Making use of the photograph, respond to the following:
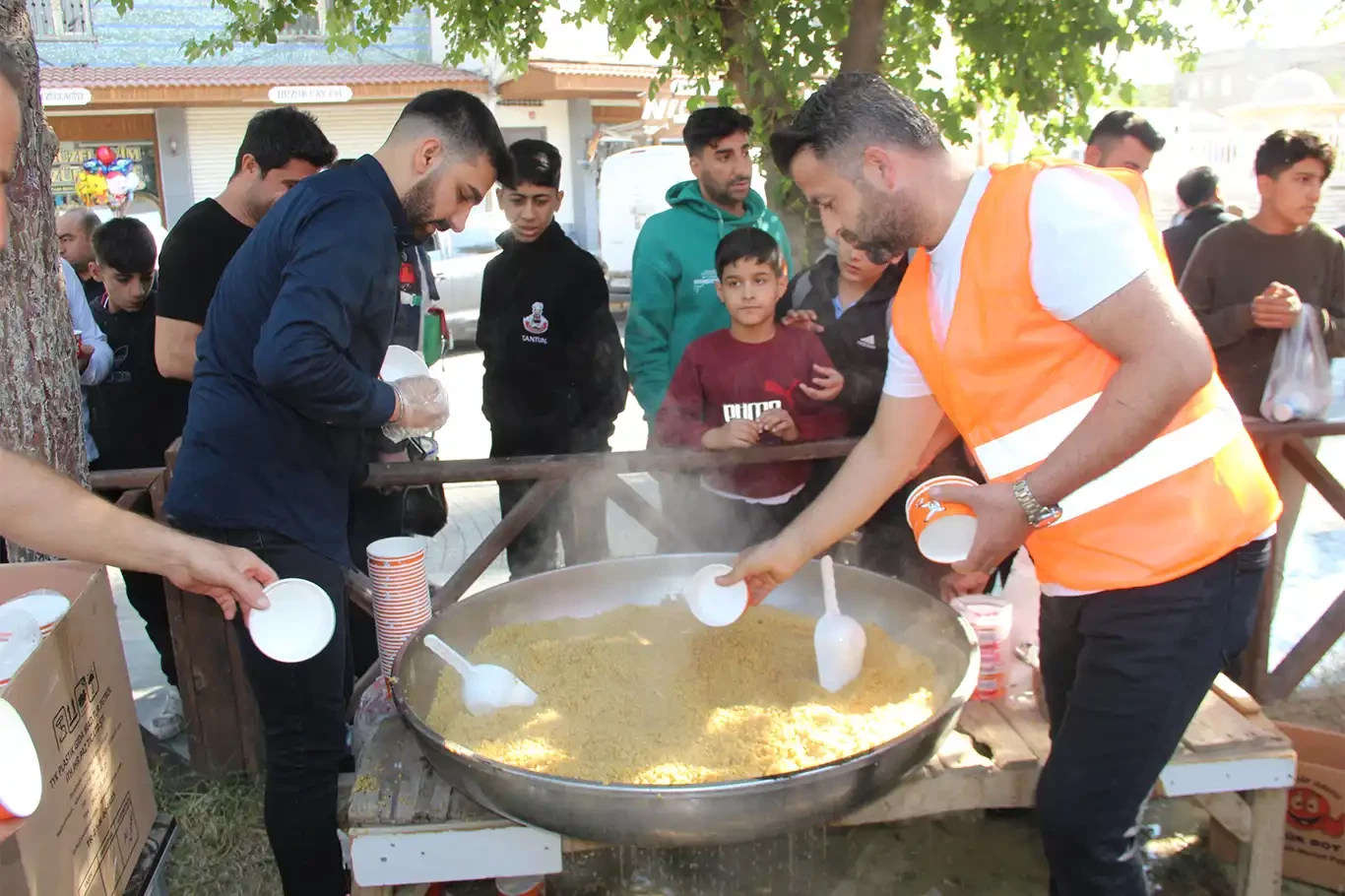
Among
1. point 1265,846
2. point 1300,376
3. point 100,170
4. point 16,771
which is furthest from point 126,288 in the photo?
point 100,170

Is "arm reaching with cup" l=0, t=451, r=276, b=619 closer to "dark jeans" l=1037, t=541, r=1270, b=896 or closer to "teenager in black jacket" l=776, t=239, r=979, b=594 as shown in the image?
"dark jeans" l=1037, t=541, r=1270, b=896

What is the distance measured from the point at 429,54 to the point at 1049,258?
66.8 ft

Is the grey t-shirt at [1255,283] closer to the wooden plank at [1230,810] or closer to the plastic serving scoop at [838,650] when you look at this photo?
the wooden plank at [1230,810]

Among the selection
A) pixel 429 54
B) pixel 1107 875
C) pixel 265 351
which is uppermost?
pixel 429 54

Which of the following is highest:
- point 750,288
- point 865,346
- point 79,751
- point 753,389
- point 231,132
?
point 231,132

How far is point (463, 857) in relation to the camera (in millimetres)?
1979

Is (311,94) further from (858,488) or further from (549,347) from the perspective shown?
(858,488)

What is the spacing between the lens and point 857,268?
11.7 ft

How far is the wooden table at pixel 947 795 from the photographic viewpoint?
1969 mm

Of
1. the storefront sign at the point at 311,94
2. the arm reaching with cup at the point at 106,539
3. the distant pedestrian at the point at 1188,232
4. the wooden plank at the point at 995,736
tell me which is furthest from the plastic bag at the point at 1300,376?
the storefront sign at the point at 311,94

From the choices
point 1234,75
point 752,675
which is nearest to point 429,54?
point 752,675

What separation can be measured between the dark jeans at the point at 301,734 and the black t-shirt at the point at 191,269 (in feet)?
3.17

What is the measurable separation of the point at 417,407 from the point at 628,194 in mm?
13042

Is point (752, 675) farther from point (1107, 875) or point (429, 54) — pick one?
point (429, 54)
